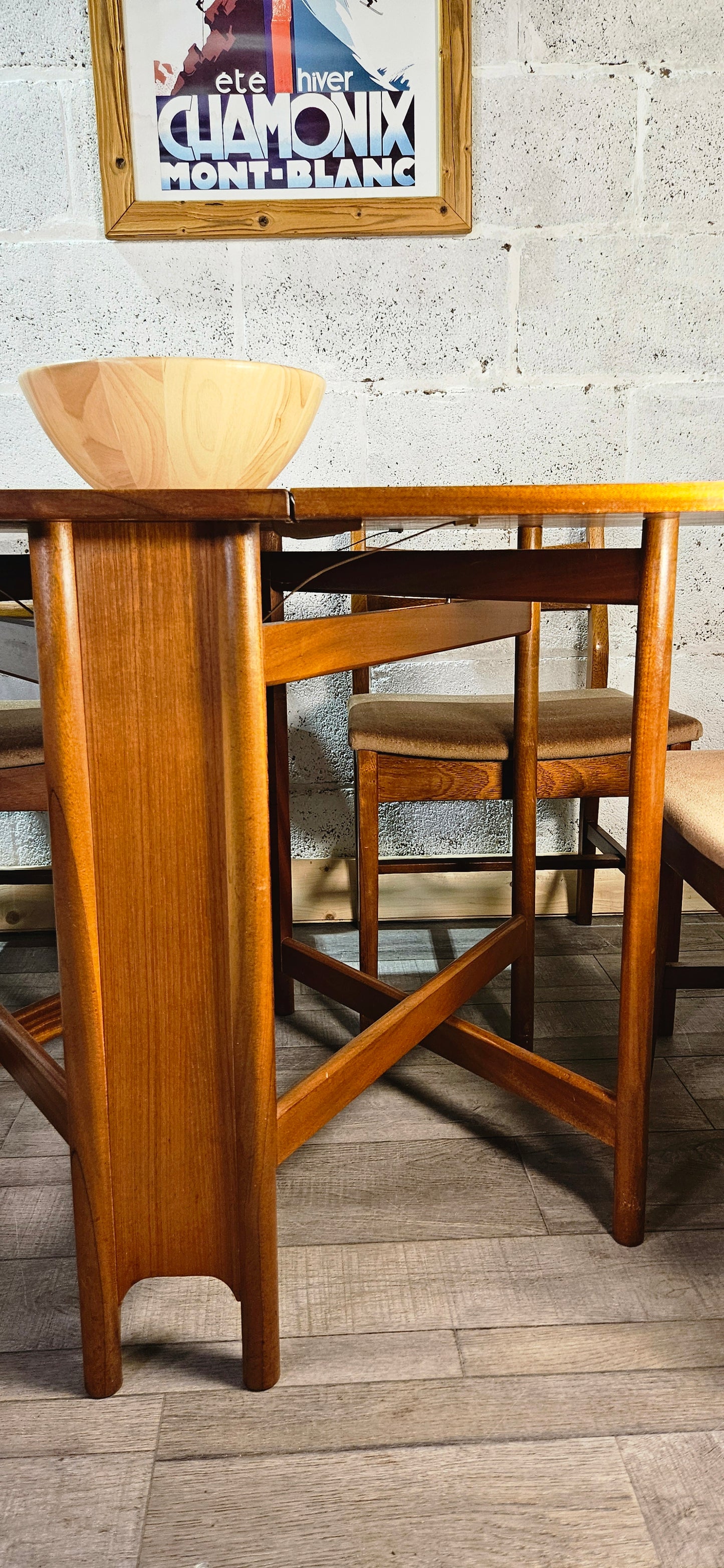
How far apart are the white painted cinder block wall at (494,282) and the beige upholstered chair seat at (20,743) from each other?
731 millimetres

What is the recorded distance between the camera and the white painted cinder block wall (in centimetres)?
188

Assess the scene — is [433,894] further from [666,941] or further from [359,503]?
[359,503]

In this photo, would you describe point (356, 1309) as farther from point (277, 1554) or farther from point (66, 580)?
point (66, 580)

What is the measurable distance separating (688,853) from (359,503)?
0.57m

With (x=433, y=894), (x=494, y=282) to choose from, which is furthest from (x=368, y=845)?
(x=494, y=282)

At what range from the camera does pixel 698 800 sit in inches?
43.5

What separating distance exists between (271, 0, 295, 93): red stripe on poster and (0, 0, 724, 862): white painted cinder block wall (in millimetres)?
214

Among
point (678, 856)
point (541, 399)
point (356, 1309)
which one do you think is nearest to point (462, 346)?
point (541, 399)

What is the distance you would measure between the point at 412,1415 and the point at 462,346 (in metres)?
1.79

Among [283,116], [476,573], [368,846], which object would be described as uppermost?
[283,116]

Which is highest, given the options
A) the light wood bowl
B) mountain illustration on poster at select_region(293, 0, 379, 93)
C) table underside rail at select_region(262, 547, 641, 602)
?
mountain illustration on poster at select_region(293, 0, 379, 93)

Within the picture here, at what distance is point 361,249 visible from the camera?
1918 mm

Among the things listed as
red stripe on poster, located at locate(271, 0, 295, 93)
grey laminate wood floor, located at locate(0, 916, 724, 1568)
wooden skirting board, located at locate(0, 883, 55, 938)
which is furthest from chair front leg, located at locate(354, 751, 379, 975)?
red stripe on poster, located at locate(271, 0, 295, 93)

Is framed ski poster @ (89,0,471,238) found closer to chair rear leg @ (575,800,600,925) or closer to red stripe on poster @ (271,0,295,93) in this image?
red stripe on poster @ (271,0,295,93)
